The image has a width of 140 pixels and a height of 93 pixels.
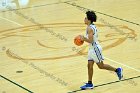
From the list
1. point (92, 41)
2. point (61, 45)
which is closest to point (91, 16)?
point (92, 41)

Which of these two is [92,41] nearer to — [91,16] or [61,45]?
[91,16]

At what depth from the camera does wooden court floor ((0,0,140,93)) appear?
29.8 ft

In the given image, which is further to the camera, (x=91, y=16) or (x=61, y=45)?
(x=61, y=45)

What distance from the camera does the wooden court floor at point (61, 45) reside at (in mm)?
9094

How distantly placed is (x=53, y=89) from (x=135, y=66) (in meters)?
2.16

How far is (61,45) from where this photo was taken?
11547 mm

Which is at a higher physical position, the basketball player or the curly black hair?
the curly black hair

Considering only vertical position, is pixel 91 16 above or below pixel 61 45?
above

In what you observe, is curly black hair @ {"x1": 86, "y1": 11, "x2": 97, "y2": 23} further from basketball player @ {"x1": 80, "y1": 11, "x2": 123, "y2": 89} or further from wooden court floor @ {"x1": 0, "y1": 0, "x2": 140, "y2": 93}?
wooden court floor @ {"x1": 0, "y1": 0, "x2": 140, "y2": 93}

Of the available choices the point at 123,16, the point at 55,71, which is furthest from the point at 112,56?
the point at 123,16

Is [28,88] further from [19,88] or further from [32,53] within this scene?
[32,53]

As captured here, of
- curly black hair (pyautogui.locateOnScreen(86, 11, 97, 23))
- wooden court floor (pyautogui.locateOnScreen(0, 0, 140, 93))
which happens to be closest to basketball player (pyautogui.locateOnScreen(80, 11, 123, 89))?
curly black hair (pyautogui.locateOnScreen(86, 11, 97, 23))

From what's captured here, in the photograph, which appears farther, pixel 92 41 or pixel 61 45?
pixel 61 45

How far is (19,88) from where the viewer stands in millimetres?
8836
